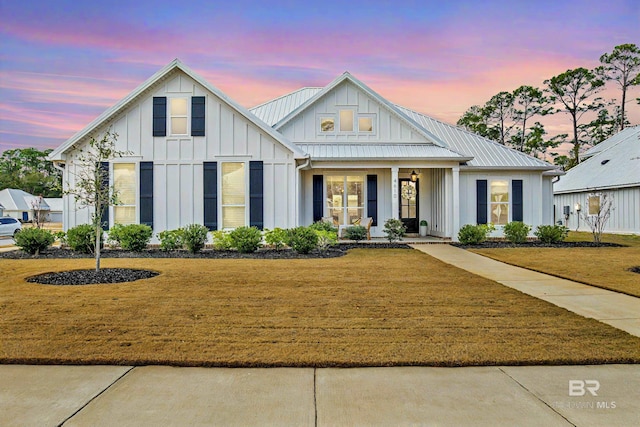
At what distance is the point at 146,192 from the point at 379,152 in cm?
833

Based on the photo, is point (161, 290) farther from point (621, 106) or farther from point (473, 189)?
point (621, 106)

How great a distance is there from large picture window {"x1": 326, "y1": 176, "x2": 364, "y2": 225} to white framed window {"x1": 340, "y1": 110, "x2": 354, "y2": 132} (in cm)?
203

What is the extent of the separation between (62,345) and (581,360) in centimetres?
474

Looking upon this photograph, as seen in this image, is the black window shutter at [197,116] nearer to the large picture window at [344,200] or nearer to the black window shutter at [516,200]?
the large picture window at [344,200]

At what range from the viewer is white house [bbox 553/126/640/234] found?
21.3 metres

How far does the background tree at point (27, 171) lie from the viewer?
212 feet

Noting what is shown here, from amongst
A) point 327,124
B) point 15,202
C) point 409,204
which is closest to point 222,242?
point 327,124

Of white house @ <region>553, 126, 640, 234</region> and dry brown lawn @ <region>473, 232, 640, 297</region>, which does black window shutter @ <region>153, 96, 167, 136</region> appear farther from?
white house @ <region>553, 126, 640, 234</region>

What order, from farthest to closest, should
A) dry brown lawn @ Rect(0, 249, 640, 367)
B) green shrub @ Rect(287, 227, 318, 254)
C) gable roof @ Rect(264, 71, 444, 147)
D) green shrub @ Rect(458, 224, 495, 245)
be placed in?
gable roof @ Rect(264, 71, 444, 147), green shrub @ Rect(458, 224, 495, 245), green shrub @ Rect(287, 227, 318, 254), dry brown lawn @ Rect(0, 249, 640, 367)

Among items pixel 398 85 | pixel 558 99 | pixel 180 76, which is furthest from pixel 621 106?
pixel 180 76

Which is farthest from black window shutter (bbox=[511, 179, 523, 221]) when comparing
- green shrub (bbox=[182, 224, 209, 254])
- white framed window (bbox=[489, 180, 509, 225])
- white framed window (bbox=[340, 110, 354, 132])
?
green shrub (bbox=[182, 224, 209, 254])

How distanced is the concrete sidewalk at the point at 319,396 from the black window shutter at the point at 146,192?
11.2 meters

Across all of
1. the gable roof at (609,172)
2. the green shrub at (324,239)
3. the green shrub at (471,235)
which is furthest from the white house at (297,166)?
the gable roof at (609,172)

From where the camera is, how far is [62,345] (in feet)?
13.8
